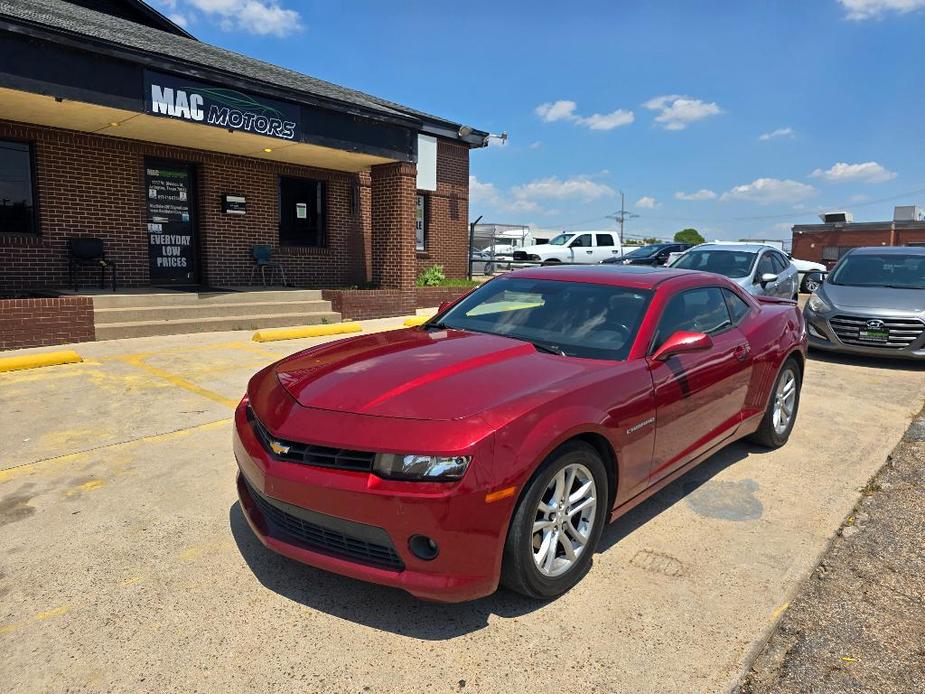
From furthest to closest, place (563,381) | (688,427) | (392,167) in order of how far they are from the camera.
A: 1. (392,167)
2. (688,427)
3. (563,381)

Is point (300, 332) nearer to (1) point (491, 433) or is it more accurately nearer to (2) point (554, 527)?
(2) point (554, 527)

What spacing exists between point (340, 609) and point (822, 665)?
79.2 inches

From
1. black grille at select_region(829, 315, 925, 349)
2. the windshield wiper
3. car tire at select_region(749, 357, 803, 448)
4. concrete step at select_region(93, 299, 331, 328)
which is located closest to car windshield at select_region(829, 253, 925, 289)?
black grille at select_region(829, 315, 925, 349)

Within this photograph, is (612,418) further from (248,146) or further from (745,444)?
(248,146)

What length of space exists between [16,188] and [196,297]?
319 cm

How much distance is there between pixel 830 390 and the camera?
723cm

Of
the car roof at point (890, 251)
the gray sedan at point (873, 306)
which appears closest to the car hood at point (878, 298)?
the gray sedan at point (873, 306)

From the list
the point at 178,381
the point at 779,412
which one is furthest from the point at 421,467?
the point at 178,381

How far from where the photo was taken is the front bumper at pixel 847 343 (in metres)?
8.30

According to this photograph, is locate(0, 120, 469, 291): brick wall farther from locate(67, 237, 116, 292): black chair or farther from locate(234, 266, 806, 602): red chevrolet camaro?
locate(234, 266, 806, 602): red chevrolet camaro

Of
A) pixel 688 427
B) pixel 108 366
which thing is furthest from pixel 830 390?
pixel 108 366

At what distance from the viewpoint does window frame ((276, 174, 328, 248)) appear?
43.8 feet

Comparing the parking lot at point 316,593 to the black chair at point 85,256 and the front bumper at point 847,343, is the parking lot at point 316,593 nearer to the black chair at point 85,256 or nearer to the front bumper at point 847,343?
the front bumper at point 847,343

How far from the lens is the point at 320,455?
263 cm
